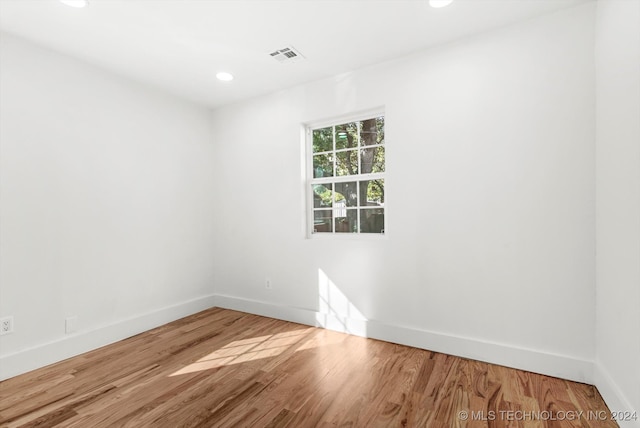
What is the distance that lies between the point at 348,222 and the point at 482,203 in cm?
126

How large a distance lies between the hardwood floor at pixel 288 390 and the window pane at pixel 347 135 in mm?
1937

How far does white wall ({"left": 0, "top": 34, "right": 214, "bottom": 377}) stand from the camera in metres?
2.30

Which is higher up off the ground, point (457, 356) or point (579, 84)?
point (579, 84)

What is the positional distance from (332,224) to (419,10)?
6.57 ft

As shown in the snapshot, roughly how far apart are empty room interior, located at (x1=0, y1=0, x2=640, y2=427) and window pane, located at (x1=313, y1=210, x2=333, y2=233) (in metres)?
0.03

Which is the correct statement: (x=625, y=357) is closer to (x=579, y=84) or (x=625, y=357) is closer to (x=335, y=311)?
(x=579, y=84)

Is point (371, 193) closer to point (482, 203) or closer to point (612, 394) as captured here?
point (482, 203)

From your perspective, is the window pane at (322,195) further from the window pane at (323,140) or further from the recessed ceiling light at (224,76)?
the recessed ceiling light at (224,76)

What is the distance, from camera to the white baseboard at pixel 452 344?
2.09 metres

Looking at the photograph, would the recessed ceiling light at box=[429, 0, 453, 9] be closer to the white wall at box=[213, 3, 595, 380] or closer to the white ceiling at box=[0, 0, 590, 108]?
the white ceiling at box=[0, 0, 590, 108]

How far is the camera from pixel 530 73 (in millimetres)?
2219

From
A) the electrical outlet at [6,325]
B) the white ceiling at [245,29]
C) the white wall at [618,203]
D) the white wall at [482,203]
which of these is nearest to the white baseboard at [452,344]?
the white wall at [482,203]

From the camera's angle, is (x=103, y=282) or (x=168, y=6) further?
(x=103, y=282)

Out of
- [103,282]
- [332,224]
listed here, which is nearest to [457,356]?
[332,224]
